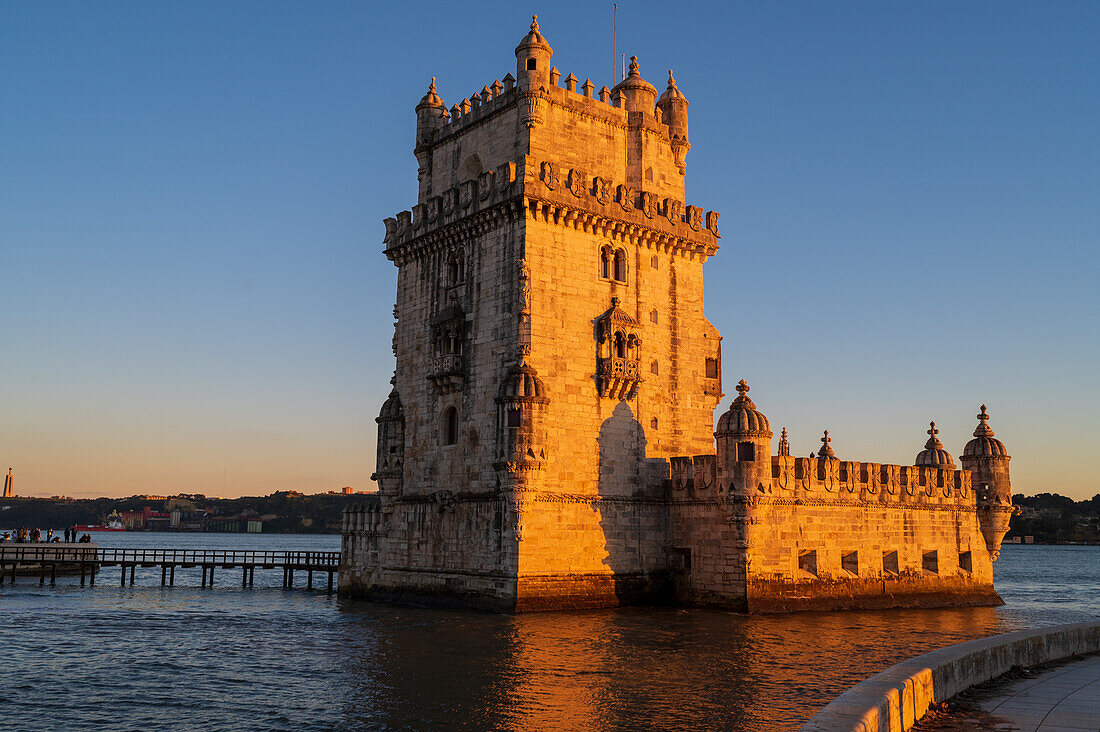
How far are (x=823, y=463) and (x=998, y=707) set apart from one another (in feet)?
77.5

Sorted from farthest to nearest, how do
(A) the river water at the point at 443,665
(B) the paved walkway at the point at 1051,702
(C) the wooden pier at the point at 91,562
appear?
(C) the wooden pier at the point at 91,562 → (A) the river water at the point at 443,665 → (B) the paved walkway at the point at 1051,702

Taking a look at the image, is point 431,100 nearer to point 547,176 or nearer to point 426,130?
point 426,130

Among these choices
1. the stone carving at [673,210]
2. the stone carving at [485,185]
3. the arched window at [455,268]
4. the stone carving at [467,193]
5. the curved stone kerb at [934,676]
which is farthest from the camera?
the stone carving at [673,210]

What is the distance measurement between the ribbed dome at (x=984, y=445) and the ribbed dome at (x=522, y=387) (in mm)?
21163

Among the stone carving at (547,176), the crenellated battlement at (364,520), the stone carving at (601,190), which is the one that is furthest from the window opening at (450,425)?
the stone carving at (601,190)

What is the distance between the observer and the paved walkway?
12.3 m

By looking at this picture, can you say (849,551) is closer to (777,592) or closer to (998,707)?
(777,592)

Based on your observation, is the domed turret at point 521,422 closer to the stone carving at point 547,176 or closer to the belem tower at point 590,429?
the belem tower at point 590,429

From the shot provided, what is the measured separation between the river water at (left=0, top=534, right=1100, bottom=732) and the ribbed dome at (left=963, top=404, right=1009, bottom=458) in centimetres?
704

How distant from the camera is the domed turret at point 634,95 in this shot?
Answer: 4025 centimetres

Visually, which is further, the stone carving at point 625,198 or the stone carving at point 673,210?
the stone carving at point 673,210

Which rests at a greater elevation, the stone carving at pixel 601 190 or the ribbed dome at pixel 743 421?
the stone carving at pixel 601 190

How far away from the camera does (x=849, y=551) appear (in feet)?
124

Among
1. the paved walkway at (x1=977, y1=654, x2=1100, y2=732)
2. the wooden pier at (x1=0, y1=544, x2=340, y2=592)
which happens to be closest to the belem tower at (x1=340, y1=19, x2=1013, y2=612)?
the wooden pier at (x1=0, y1=544, x2=340, y2=592)
